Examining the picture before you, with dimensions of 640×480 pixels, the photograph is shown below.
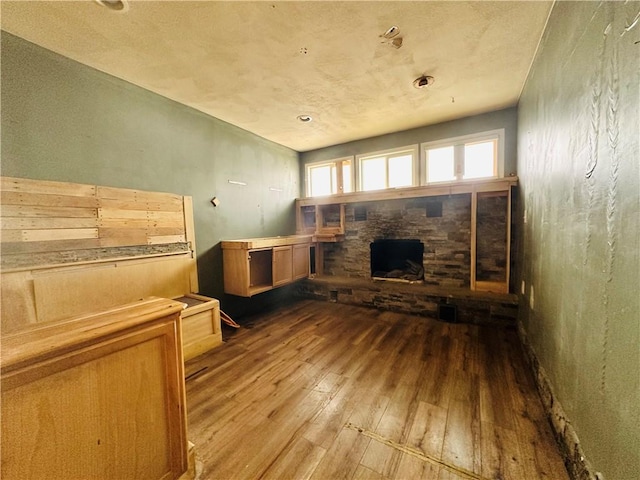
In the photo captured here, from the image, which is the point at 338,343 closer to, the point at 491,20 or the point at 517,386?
the point at 517,386

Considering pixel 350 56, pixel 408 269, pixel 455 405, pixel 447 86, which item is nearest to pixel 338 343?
pixel 455 405

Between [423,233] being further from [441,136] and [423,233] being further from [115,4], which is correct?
[115,4]

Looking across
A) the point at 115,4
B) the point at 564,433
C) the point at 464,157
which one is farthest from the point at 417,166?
the point at 115,4

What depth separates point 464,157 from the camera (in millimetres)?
3543

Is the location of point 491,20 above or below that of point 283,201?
above

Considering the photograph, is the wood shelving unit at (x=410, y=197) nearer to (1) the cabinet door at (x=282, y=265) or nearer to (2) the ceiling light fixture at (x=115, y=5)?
(1) the cabinet door at (x=282, y=265)

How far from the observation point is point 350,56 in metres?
2.10

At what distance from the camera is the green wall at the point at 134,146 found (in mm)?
1813

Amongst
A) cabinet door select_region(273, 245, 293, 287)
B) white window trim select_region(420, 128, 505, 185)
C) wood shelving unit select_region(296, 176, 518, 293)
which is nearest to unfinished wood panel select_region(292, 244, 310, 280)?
cabinet door select_region(273, 245, 293, 287)

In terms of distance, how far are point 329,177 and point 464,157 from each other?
7.52ft

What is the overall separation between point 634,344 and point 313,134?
3.98 m

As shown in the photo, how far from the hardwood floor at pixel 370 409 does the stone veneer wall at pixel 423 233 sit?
1032 mm

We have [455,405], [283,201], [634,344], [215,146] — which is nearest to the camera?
[634,344]

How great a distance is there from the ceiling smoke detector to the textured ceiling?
0.17 feet
